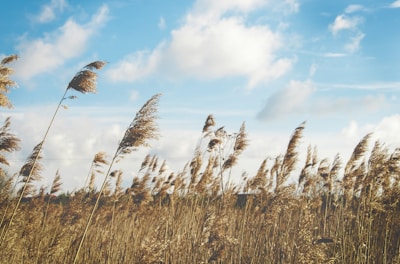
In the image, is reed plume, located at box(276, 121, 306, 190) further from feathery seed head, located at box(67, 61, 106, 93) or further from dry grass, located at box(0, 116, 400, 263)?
feathery seed head, located at box(67, 61, 106, 93)

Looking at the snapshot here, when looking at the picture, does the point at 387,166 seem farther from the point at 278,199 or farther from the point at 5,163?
the point at 5,163

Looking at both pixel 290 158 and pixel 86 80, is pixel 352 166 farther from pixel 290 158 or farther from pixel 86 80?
pixel 86 80

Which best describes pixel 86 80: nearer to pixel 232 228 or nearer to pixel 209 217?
pixel 209 217

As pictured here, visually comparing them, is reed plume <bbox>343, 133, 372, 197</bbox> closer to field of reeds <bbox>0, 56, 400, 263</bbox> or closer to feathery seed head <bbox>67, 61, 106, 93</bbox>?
field of reeds <bbox>0, 56, 400, 263</bbox>

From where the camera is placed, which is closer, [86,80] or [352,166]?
[86,80]

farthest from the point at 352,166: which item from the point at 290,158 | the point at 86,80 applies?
the point at 86,80

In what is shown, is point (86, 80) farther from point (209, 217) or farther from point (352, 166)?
point (352, 166)

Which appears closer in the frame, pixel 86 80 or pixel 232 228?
pixel 86 80

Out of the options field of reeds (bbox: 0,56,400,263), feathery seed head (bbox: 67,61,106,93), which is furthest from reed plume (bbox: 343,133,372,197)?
feathery seed head (bbox: 67,61,106,93)

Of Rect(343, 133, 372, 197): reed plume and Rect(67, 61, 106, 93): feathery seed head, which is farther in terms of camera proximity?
Rect(343, 133, 372, 197): reed plume

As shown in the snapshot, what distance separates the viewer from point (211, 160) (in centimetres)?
786

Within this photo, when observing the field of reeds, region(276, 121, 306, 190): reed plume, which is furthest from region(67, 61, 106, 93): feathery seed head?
region(276, 121, 306, 190): reed plume

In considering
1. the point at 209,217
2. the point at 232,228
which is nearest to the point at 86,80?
the point at 209,217

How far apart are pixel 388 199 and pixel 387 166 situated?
0.45 metres
